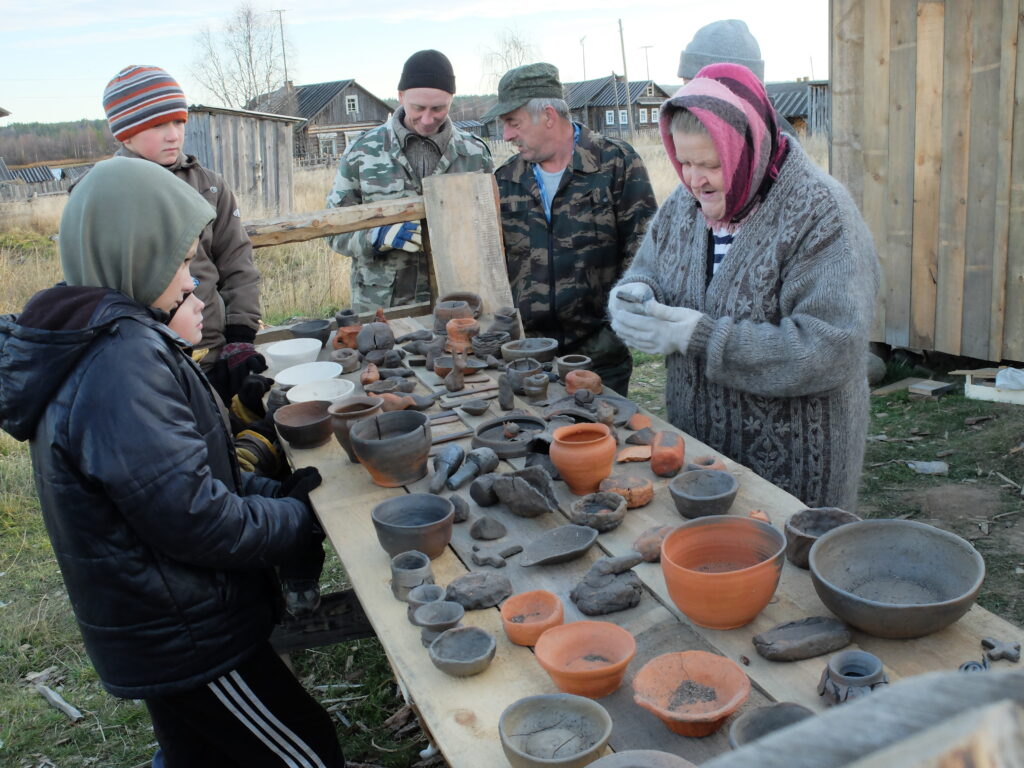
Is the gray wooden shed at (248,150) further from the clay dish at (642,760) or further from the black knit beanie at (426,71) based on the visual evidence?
the clay dish at (642,760)

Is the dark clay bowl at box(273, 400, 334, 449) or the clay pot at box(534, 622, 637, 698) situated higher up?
the dark clay bowl at box(273, 400, 334, 449)

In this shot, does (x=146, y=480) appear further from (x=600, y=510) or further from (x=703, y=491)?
(x=703, y=491)

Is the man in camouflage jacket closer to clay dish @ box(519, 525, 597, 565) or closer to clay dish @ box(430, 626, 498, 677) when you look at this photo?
clay dish @ box(519, 525, 597, 565)

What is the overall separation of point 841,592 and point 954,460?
453 cm

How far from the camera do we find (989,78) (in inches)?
227

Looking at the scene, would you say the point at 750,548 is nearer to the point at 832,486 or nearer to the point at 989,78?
the point at 832,486

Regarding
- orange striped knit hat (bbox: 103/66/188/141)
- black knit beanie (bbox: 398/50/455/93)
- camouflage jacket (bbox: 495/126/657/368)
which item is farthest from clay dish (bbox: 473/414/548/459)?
black knit beanie (bbox: 398/50/455/93)

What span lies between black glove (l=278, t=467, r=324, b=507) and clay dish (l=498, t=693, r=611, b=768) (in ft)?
3.99

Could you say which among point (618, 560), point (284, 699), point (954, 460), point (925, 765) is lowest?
point (954, 460)

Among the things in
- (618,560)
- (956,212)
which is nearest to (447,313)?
(618,560)

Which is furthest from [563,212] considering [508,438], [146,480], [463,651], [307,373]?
[463,651]

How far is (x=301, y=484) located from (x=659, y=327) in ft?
4.03

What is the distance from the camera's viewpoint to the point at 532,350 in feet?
11.3

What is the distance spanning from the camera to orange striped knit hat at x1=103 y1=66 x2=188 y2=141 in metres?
3.93
